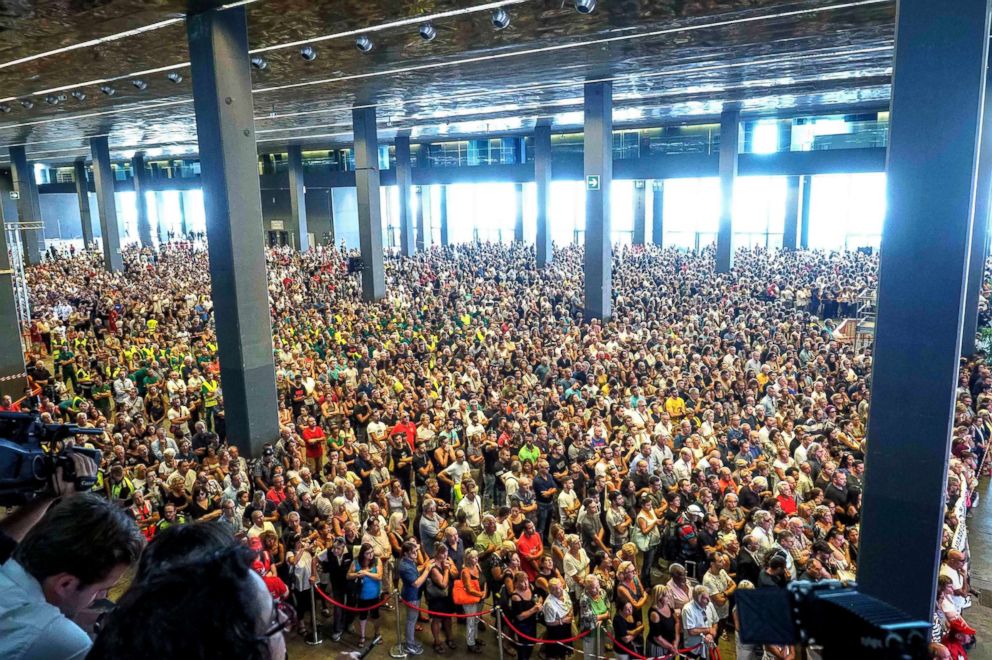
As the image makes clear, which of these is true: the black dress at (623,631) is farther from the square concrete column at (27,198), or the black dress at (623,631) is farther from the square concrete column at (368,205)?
the square concrete column at (27,198)

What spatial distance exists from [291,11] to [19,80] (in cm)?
1000

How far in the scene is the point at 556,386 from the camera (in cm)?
1312

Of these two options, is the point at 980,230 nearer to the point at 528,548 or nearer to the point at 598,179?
the point at 598,179

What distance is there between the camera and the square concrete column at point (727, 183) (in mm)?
26766

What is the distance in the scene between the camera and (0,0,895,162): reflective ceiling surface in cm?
1162

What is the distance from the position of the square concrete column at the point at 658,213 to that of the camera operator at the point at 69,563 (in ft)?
130

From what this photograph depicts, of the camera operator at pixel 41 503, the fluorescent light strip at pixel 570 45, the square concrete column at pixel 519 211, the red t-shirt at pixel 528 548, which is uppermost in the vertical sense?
the fluorescent light strip at pixel 570 45

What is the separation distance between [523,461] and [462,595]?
8.87ft

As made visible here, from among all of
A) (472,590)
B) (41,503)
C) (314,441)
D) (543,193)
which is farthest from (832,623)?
(543,193)

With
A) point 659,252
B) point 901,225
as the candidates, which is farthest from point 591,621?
point 659,252

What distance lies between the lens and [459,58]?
15.5 m

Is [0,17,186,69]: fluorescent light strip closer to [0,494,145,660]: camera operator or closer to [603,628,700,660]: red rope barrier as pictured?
[603,628,700,660]: red rope barrier

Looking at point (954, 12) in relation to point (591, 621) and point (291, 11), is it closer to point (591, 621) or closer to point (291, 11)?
point (591, 621)

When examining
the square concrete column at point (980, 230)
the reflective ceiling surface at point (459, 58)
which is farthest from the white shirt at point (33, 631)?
the square concrete column at point (980, 230)
